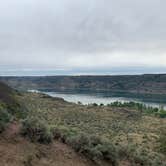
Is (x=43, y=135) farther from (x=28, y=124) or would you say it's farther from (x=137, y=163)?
(x=137, y=163)

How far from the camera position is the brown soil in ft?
29.5

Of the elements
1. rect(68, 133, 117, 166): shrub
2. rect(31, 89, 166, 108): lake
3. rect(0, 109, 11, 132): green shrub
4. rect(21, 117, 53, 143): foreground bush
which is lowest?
rect(31, 89, 166, 108): lake

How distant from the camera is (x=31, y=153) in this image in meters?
9.50

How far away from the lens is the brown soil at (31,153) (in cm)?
898

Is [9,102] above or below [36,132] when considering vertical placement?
below

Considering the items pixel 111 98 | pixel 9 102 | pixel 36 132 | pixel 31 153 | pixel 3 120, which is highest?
pixel 3 120

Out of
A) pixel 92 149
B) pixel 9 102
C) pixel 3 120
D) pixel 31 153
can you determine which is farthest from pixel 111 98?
pixel 31 153

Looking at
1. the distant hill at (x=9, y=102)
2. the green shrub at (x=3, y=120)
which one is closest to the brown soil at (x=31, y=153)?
the green shrub at (x=3, y=120)

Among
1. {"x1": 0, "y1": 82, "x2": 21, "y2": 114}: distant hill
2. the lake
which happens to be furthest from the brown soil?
the lake

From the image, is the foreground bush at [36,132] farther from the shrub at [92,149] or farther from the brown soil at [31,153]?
the shrub at [92,149]

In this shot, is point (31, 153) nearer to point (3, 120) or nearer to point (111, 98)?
point (3, 120)

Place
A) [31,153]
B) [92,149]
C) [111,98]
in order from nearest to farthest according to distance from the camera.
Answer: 1. [31,153]
2. [92,149]
3. [111,98]

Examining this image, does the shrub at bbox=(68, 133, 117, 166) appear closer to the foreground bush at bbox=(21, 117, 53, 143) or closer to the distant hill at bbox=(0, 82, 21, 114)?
the foreground bush at bbox=(21, 117, 53, 143)

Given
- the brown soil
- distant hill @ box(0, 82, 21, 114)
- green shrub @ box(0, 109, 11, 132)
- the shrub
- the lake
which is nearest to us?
the brown soil
